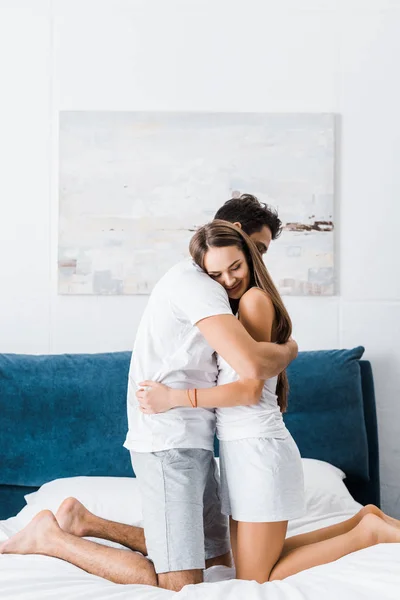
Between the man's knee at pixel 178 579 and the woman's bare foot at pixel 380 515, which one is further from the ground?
the woman's bare foot at pixel 380 515

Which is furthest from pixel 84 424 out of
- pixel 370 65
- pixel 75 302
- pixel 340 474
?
pixel 370 65

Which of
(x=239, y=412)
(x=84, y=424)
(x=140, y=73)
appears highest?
(x=140, y=73)

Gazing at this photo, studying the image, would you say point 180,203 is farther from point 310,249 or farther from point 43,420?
point 43,420

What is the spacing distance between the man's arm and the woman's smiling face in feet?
0.50

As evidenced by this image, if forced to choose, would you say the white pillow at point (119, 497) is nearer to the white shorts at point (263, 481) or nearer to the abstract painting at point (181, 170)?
the white shorts at point (263, 481)

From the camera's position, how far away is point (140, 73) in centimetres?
304

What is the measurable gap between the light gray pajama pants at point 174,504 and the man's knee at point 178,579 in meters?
0.02

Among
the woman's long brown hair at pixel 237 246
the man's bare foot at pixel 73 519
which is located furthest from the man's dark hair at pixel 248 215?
the man's bare foot at pixel 73 519

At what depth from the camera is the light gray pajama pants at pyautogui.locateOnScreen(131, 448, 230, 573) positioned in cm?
175

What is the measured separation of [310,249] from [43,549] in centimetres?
170

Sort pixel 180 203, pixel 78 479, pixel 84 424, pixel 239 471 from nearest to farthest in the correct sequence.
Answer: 1. pixel 239 471
2. pixel 78 479
3. pixel 84 424
4. pixel 180 203

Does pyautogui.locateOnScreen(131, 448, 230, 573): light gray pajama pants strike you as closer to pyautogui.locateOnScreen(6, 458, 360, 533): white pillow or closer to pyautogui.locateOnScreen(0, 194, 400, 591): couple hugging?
pyautogui.locateOnScreen(0, 194, 400, 591): couple hugging

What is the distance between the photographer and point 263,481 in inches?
70.6

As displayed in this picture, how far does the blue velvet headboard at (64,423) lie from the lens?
2668 mm
